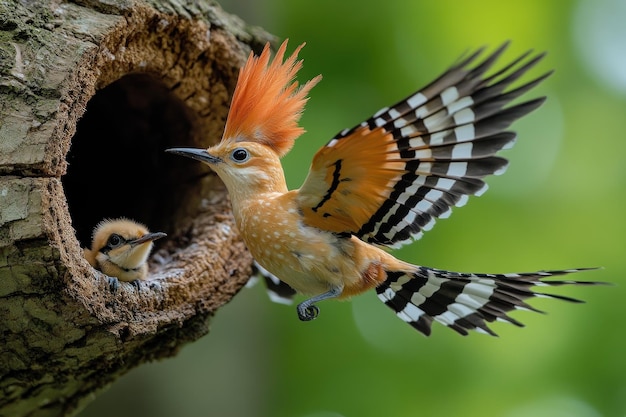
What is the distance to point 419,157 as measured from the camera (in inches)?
101

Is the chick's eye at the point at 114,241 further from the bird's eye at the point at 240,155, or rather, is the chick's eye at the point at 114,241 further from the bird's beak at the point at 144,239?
the bird's eye at the point at 240,155

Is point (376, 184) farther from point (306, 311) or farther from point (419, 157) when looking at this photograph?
point (306, 311)

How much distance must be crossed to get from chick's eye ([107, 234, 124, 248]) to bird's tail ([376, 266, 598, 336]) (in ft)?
A: 3.94

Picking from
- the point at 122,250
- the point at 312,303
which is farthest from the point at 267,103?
the point at 122,250

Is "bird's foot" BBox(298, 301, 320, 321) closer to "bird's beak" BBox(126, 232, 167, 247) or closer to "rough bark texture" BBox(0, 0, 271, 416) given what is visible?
"rough bark texture" BBox(0, 0, 271, 416)

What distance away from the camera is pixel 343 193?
277cm

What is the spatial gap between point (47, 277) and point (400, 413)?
3.47 meters

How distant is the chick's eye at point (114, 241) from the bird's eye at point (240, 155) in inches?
28.1

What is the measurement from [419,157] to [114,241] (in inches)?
61.9

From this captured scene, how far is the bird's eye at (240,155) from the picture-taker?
10.1ft

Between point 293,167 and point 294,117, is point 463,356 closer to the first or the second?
point 293,167

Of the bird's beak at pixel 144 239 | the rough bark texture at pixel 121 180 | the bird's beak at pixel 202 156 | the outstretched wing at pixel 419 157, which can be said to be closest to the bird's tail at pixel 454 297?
the outstretched wing at pixel 419 157

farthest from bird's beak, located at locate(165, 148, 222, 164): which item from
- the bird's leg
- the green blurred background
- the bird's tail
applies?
the green blurred background

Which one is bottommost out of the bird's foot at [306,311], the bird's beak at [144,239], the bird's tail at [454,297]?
the bird's beak at [144,239]
